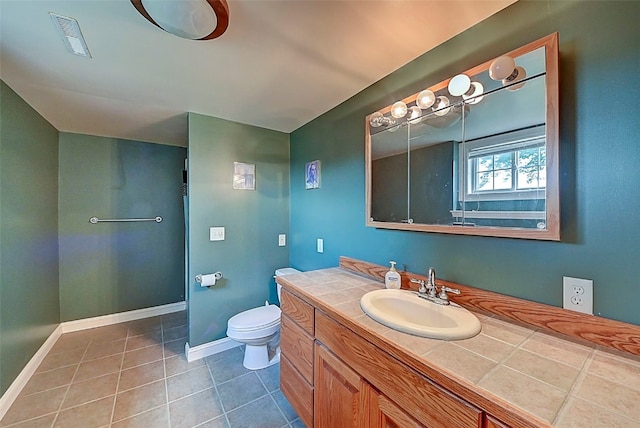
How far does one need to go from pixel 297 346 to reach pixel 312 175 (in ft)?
4.78

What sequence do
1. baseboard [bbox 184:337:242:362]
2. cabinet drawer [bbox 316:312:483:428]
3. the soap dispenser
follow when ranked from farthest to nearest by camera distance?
baseboard [bbox 184:337:242:362] < the soap dispenser < cabinet drawer [bbox 316:312:483:428]

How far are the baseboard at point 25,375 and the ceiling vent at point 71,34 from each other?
2.22 m

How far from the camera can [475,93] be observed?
118 cm

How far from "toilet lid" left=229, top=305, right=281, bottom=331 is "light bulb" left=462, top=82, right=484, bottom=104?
2007mm

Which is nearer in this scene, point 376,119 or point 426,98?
point 426,98

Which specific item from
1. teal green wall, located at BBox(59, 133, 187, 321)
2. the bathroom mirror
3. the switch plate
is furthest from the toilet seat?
teal green wall, located at BBox(59, 133, 187, 321)

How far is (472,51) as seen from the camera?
47.7 inches

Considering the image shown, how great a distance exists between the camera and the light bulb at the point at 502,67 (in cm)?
103

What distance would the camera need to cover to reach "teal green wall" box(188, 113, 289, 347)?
223 centimetres

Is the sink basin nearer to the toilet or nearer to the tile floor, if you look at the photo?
the tile floor

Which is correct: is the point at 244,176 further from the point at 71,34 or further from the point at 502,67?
the point at 502,67

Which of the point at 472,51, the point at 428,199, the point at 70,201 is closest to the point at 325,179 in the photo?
the point at 428,199

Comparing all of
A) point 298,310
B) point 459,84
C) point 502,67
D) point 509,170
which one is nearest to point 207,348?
point 298,310

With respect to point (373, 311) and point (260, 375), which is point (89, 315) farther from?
point (373, 311)
